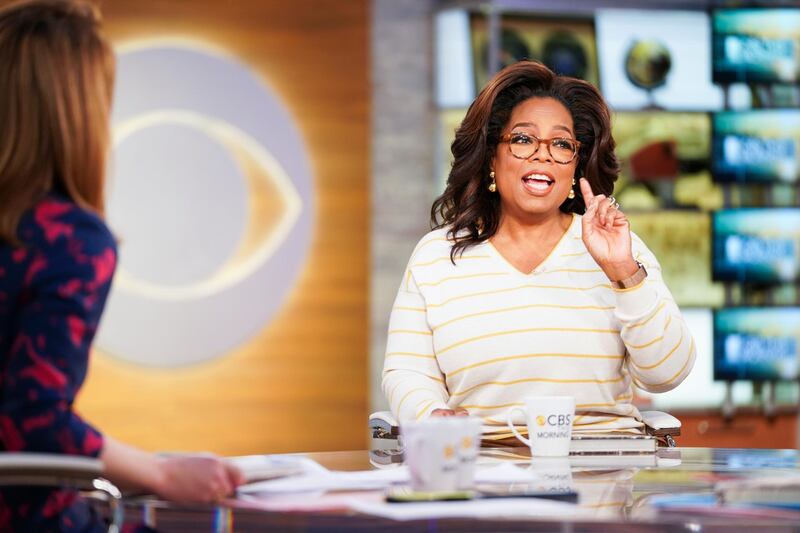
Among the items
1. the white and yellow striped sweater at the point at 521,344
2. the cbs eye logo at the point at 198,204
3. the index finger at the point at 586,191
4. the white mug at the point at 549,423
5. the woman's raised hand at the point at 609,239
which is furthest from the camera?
the cbs eye logo at the point at 198,204

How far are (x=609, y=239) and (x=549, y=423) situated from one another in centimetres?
52

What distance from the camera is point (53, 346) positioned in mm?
1601

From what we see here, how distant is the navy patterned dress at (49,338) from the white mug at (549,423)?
2.63ft

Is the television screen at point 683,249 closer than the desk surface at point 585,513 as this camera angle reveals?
No

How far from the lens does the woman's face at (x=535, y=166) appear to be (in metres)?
2.80

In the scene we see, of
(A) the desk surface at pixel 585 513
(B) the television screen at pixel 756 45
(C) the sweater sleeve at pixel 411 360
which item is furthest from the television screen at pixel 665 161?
(A) the desk surface at pixel 585 513

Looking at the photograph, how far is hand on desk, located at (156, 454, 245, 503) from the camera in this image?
5.61 ft

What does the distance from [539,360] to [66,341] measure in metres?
1.30

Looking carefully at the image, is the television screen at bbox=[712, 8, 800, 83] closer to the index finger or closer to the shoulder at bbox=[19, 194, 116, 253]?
the index finger

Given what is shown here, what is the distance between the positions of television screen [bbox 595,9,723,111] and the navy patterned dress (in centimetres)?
490

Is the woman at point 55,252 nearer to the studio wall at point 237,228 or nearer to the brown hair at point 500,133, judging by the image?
the brown hair at point 500,133

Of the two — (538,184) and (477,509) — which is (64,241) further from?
(538,184)

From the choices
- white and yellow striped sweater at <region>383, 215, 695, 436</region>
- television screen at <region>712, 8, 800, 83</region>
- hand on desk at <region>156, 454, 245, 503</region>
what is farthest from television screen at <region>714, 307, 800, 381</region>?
hand on desk at <region>156, 454, 245, 503</region>

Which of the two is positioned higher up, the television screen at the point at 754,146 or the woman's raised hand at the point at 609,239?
the television screen at the point at 754,146
